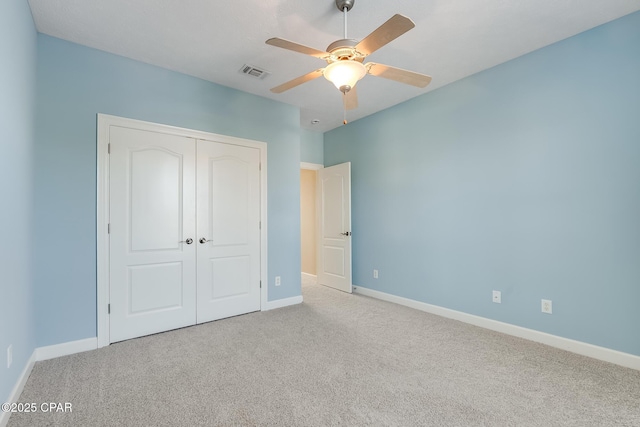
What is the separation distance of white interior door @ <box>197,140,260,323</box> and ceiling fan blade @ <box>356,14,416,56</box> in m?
2.25

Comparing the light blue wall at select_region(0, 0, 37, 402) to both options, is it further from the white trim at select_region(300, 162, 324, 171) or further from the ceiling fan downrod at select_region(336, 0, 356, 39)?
the white trim at select_region(300, 162, 324, 171)

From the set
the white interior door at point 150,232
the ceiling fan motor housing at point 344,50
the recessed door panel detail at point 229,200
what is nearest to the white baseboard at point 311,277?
the recessed door panel detail at point 229,200

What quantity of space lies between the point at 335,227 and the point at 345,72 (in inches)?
127

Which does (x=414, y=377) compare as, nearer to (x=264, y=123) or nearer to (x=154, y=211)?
(x=154, y=211)

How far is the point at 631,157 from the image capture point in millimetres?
2324

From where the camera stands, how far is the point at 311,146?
5289mm

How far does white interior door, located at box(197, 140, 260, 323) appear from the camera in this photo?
132 inches

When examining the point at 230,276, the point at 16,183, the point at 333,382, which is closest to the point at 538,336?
the point at 333,382

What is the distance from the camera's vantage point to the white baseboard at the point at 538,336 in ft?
7.70

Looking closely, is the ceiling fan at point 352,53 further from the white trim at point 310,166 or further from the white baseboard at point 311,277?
the white baseboard at point 311,277

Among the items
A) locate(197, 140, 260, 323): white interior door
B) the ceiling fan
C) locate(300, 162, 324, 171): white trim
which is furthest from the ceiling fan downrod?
locate(300, 162, 324, 171): white trim

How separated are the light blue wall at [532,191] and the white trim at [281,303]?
1.37m

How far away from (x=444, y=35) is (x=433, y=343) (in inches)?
109

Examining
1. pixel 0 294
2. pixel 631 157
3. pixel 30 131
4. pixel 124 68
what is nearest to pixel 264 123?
pixel 124 68
